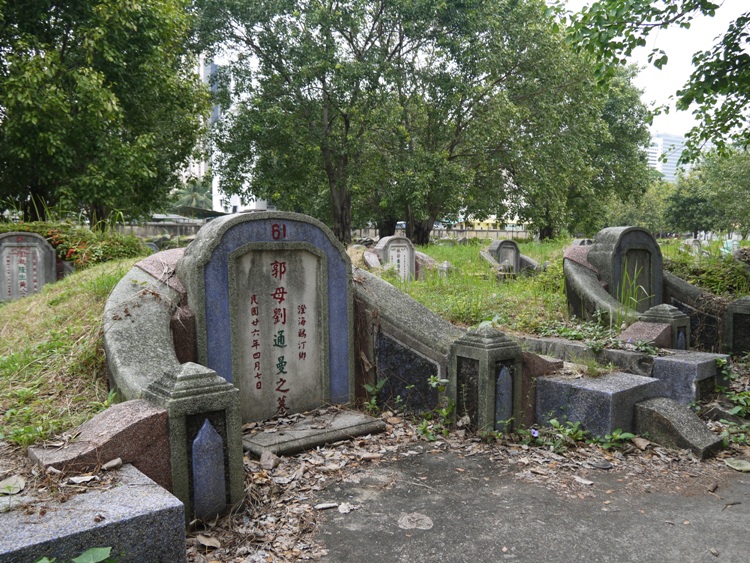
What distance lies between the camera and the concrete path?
3158 millimetres

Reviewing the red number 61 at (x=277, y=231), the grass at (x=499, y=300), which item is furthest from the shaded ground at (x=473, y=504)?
the grass at (x=499, y=300)

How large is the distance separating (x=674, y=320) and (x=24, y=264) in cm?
1067

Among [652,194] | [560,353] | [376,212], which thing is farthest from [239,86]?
[652,194]

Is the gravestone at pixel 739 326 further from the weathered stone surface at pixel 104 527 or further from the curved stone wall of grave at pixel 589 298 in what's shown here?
the weathered stone surface at pixel 104 527

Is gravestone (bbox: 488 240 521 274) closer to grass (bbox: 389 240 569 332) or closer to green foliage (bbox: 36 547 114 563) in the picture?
grass (bbox: 389 240 569 332)

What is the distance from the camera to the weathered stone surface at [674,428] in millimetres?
4750

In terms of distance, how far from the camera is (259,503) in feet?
11.9

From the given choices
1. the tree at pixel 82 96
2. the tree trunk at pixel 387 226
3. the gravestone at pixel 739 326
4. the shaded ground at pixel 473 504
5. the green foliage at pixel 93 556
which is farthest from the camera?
the tree trunk at pixel 387 226

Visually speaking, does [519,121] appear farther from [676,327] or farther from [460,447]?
[460,447]

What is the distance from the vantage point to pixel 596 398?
192 inches

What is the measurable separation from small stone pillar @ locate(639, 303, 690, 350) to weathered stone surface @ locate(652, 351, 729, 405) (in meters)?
0.48

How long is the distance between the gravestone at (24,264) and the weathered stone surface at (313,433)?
311 inches

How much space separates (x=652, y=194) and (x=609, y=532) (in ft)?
182

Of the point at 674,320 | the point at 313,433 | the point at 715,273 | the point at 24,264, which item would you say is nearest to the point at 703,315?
the point at 715,273
